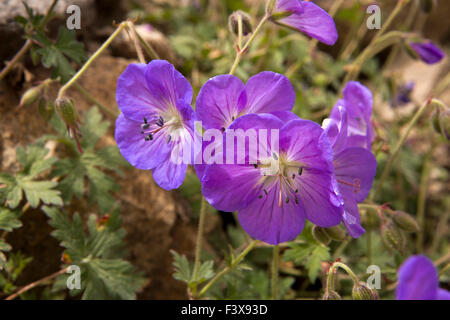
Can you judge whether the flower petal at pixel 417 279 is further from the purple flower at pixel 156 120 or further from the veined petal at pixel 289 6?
the veined petal at pixel 289 6

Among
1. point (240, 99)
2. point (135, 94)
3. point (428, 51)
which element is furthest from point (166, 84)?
point (428, 51)

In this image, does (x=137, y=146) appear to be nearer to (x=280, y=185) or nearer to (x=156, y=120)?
(x=156, y=120)

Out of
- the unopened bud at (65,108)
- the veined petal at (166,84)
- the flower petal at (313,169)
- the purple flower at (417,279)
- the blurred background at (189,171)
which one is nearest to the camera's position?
the purple flower at (417,279)

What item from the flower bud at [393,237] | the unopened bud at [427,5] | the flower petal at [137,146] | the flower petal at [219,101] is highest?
the unopened bud at [427,5]

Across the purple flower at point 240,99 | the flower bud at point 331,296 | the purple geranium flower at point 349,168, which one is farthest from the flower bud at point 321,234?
the purple flower at point 240,99

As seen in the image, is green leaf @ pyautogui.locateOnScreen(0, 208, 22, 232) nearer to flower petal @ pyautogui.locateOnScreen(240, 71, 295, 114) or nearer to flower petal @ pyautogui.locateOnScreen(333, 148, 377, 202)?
flower petal @ pyautogui.locateOnScreen(240, 71, 295, 114)

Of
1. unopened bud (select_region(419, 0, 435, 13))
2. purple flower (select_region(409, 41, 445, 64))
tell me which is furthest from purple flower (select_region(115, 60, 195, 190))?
unopened bud (select_region(419, 0, 435, 13))
